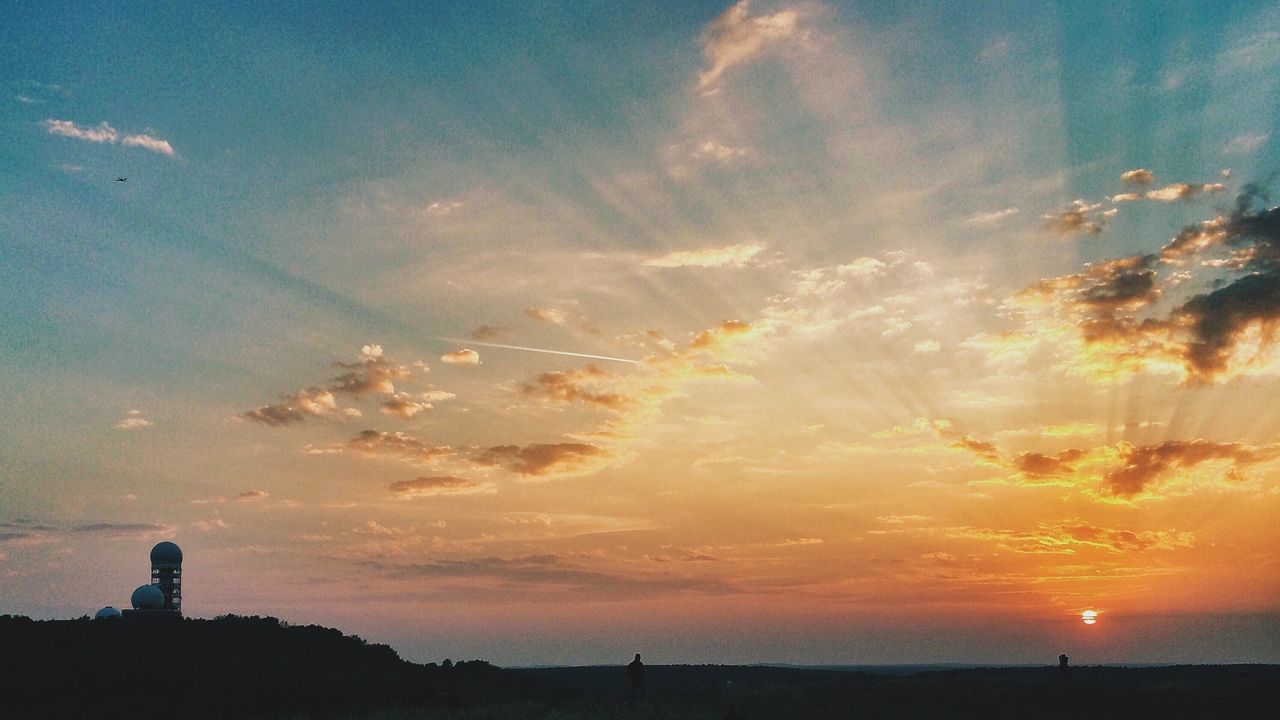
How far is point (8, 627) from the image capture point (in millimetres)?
74750

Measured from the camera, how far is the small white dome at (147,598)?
87.9 metres

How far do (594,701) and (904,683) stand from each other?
21492mm

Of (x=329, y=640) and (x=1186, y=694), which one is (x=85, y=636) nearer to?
(x=329, y=640)

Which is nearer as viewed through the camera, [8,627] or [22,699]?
[22,699]

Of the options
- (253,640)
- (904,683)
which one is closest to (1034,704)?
(904,683)

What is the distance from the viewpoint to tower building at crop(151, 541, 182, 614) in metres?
90.8

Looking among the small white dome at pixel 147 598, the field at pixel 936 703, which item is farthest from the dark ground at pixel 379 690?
the small white dome at pixel 147 598

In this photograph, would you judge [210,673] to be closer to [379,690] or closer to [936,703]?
[379,690]

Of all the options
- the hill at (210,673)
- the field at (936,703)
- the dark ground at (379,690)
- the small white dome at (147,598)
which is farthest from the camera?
the small white dome at (147,598)

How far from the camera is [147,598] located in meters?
88.1

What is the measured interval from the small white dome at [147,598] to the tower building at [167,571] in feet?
4.51

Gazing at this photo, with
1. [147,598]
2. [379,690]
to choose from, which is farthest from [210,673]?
[147,598]

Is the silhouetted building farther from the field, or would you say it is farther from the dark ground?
the field

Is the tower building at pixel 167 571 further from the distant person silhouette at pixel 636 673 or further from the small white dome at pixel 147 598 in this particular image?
the distant person silhouette at pixel 636 673
